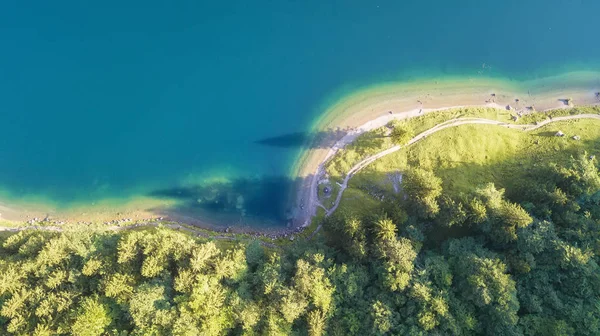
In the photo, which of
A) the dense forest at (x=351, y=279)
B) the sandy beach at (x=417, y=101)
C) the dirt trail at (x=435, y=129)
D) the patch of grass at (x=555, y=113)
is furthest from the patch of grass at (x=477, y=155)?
the dense forest at (x=351, y=279)

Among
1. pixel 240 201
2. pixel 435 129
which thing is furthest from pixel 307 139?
pixel 435 129

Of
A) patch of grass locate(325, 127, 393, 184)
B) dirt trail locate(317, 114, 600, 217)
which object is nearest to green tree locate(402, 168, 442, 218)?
dirt trail locate(317, 114, 600, 217)

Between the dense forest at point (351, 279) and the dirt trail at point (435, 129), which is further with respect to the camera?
the dirt trail at point (435, 129)

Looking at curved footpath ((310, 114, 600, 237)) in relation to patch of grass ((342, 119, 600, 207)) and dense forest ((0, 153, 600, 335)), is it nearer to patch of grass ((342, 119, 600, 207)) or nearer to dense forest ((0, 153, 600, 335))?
patch of grass ((342, 119, 600, 207))

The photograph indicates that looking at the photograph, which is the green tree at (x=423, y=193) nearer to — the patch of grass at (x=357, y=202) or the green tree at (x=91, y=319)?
the patch of grass at (x=357, y=202)

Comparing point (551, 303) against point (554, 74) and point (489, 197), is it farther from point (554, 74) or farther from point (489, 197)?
point (554, 74)

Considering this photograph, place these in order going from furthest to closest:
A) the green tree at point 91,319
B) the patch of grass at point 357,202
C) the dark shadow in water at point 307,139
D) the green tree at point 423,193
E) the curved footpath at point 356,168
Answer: the dark shadow in water at point 307,139
the curved footpath at point 356,168
the patch of grass at point 357,202
the green tree at point 423,193
the green tree at point 91,319
